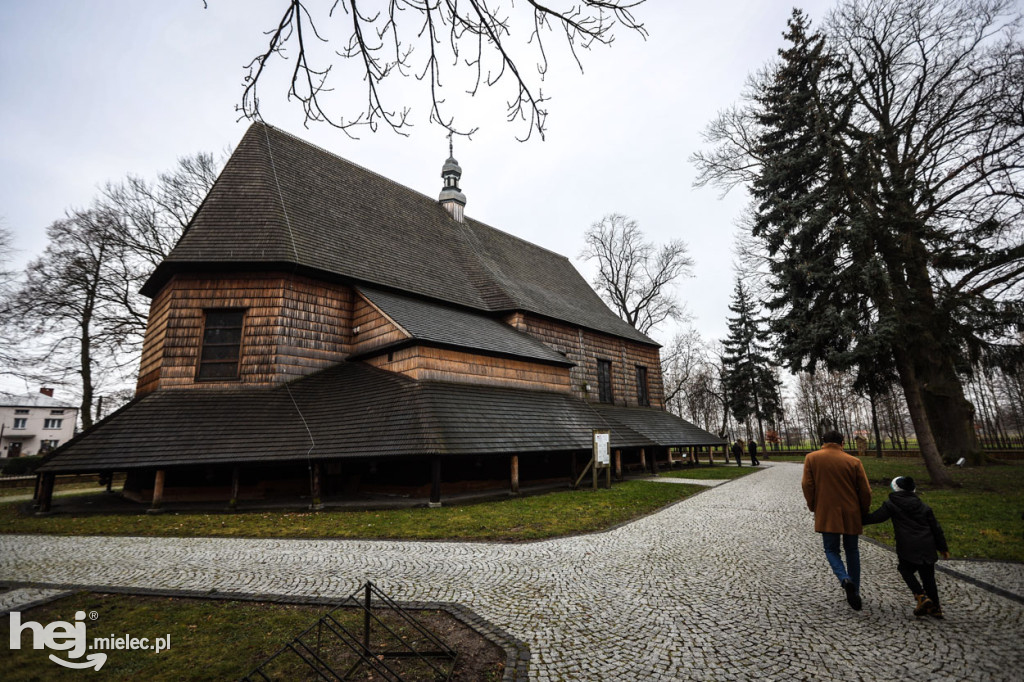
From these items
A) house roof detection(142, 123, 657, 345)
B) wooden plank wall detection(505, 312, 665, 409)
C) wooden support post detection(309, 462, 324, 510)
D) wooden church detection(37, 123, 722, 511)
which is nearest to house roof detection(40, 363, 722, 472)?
wooden church detection(37, 123, 722, 511)

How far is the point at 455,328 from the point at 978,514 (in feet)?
42.7

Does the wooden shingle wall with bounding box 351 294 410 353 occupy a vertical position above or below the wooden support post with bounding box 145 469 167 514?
above

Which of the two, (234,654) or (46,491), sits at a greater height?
(46,491)

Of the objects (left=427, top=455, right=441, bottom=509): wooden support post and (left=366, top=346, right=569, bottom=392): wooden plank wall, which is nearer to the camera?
(left=427, top=455, right=441, bottom=509): wooden support post

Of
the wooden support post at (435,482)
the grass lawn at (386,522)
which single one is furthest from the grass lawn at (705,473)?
the wooden support post at (435,482)

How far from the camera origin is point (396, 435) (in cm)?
1059

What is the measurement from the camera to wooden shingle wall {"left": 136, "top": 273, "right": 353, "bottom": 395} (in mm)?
12688

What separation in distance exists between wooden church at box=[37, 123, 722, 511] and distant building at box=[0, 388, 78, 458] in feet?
177

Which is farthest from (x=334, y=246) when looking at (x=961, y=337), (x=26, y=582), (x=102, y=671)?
(x=961, y=337)

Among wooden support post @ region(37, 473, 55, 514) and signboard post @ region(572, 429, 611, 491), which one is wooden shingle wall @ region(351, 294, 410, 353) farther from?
wooden support post @ region(37, 473, 55, 514)

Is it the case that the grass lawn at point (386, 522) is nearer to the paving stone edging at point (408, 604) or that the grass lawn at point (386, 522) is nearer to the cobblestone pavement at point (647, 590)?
the cobblestone pavement at point (647, 590)

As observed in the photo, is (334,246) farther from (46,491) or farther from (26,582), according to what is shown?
(26,582)

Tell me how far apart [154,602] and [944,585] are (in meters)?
9.06

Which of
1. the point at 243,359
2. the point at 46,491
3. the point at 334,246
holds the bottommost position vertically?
the point at 46,491
